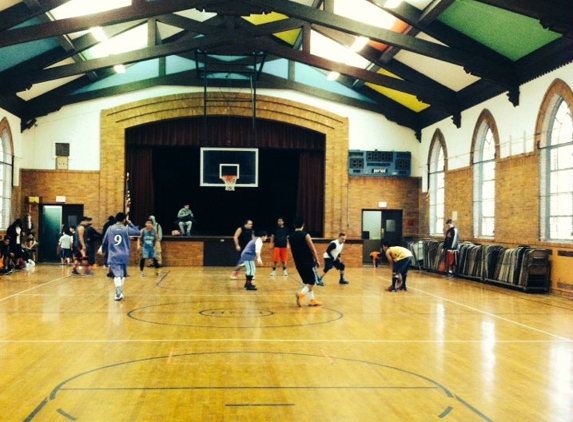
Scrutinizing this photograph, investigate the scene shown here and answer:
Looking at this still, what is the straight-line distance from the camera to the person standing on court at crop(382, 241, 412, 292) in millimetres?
14641

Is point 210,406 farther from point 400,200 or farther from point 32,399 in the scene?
point 400,200

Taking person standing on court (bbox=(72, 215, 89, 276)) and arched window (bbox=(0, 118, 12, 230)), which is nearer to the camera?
person standing on court (bbox=(72, 215, 89, 276))

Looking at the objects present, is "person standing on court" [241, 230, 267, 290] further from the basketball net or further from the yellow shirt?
the basketball net

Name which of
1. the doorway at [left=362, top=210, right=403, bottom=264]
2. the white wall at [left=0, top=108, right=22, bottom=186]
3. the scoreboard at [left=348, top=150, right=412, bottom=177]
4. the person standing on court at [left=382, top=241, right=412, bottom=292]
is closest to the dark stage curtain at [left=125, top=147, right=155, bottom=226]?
the white wall at [left=0, top=108, right=22, bottom=186]

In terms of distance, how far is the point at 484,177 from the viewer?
65.6 feet

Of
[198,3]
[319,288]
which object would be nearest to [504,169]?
[319,288]

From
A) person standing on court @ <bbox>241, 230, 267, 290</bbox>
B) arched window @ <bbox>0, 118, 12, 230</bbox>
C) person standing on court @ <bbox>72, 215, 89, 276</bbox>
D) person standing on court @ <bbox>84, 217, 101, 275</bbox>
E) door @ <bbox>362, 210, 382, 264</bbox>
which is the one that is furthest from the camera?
door @ <bbox>362, 210, 382, 264</bbox>

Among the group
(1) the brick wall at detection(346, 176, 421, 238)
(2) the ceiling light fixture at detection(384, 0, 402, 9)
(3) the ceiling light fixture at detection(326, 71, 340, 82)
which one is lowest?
(1) the brick wall at detection(346, 176, 421, 238)

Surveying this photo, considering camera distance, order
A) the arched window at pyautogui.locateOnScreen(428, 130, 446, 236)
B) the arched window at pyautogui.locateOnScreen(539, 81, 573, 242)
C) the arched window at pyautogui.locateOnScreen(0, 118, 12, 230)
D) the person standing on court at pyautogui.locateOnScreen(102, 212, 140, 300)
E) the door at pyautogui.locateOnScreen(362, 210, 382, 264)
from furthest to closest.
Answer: the door at pyautogui.locateOnScreen(362, 210, 382, 264) < the arched window at pyautogui.locateOnScreen(428, 130, 446, 236) < the arched window at pyautogui.locateOnScreen(0, 118, 12, 230) < the arched window at pyautogui.locateOnScreen(539, 81, 573, 242) < the person standing on court at pyautogui.locateOnScreen(102, 212, 140, 300)

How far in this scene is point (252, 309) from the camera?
11.6 m

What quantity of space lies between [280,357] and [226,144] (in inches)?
714

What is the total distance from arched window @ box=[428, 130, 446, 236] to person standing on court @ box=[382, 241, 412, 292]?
27.8 ft

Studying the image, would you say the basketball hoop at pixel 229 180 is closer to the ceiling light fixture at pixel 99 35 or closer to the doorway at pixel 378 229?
the doorway at pixel 378 229

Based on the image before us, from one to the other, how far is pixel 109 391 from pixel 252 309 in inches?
231
